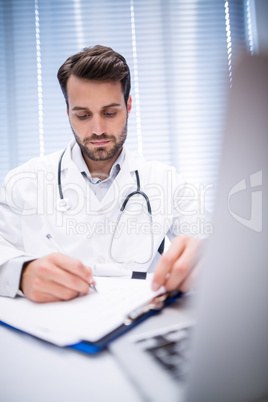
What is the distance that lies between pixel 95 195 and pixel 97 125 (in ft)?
0.92

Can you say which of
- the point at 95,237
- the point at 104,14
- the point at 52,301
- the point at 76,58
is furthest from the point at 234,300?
the point at 104,14

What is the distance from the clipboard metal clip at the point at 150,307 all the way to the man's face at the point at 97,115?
0.76m

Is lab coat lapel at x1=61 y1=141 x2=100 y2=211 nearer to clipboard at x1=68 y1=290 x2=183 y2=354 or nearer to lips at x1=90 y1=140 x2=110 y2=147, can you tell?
lips at x1=90 y1=140 x2=110 y2=147

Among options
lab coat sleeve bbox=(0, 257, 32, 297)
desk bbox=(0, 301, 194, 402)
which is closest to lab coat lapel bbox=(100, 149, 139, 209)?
lab coat sleeve bbox=(0, 257, 32, 297)

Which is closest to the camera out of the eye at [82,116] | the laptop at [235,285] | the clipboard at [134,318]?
the laptop at [235,285]

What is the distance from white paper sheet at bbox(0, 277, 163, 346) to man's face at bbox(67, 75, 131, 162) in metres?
0.69

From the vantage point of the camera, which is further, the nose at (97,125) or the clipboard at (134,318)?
the nose at (97,125)

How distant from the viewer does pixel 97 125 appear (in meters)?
1.04

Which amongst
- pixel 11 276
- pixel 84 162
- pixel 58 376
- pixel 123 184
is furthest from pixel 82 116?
pixel 58 376

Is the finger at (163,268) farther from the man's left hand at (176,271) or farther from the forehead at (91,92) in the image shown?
the forehead at (91,92)

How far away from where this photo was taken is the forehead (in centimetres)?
102

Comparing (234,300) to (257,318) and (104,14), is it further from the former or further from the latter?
(104,14)

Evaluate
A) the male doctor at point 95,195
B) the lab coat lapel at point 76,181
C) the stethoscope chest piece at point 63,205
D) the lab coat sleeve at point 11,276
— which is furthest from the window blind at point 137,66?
the lab coat sleeve at point 11,276

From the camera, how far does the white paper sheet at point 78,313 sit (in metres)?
0.34
